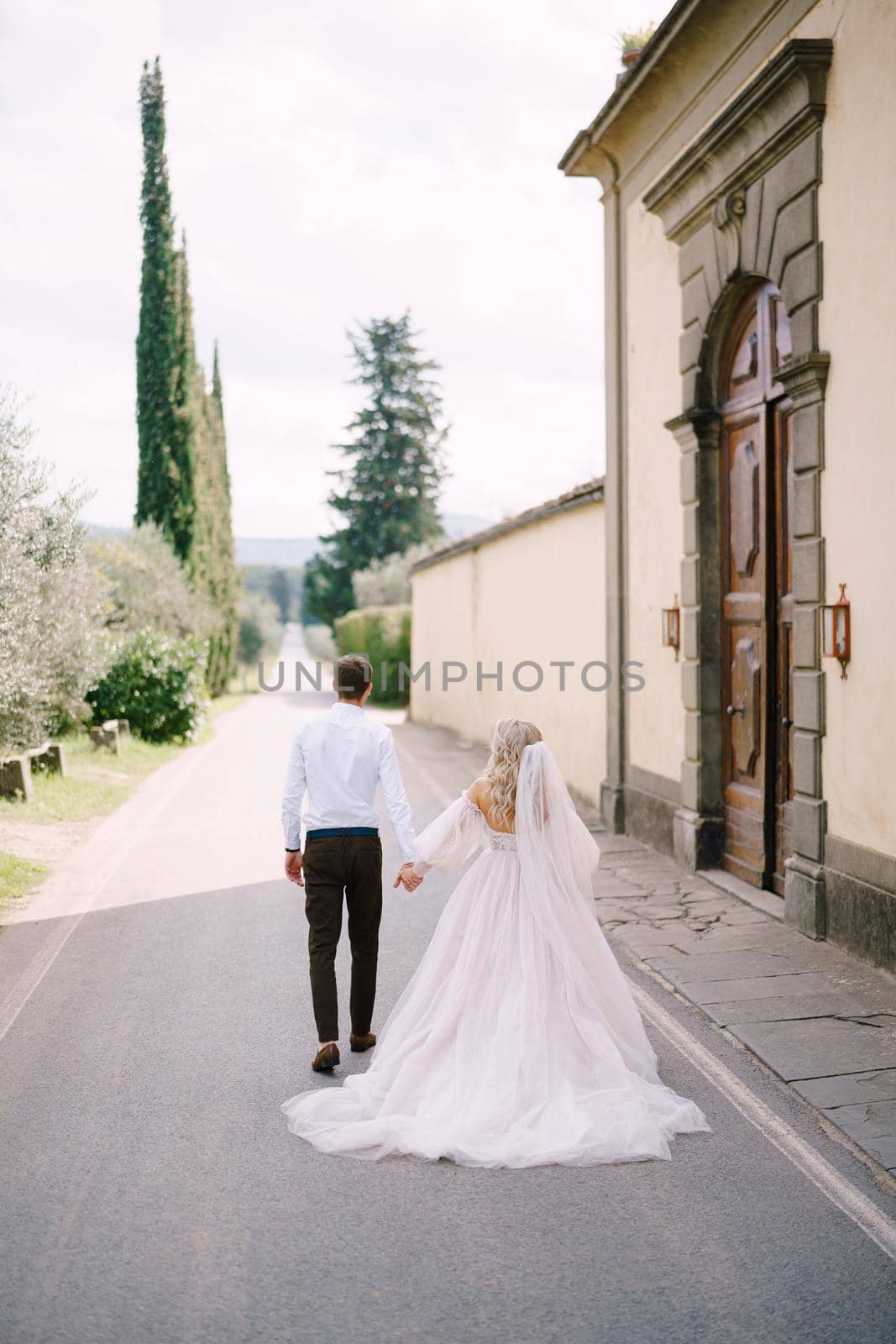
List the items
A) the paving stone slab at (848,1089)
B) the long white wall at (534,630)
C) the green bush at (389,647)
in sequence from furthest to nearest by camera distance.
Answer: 1. the green bush at (389,647)
2. the long white wall at (534,630)
3. the paving stone slab at (848,1089)

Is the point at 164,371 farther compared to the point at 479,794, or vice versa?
the point at 164,371

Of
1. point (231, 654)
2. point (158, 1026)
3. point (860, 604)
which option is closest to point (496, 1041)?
point (158, 1026)

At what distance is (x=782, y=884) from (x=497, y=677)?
34.9ft

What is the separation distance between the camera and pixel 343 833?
4902 mm

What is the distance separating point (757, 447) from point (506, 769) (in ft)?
15.0

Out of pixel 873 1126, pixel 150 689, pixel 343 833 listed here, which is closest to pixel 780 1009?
pixel 873 1126

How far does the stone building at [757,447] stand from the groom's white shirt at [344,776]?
288cm

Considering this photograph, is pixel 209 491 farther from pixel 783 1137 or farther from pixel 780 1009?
pixel 783 1137

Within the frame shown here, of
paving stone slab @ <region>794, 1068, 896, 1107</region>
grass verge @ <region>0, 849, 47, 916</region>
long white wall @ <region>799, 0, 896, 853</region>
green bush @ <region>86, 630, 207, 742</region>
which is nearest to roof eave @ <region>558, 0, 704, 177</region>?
long white wall @ <region>799, 0, 896, 853</region>

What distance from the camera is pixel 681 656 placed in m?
9.32

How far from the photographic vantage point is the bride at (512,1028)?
401cm

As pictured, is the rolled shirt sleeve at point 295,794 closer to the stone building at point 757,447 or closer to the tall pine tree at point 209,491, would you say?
the stone building at point 757,447

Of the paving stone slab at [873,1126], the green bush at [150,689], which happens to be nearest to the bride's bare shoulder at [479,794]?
the paving stone slab at [873,1126]

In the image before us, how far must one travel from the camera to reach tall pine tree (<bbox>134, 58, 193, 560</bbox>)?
26.2 metres
